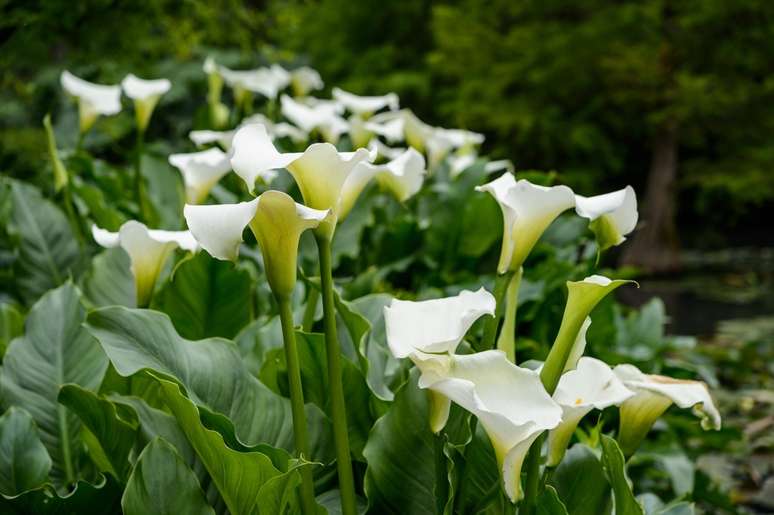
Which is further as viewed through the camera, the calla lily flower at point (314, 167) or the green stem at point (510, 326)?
the green stem at point (510, 326)

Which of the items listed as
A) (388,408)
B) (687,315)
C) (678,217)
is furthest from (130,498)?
(678,217)

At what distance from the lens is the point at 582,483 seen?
92 centimetres

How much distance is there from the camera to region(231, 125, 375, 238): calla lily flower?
0.73m

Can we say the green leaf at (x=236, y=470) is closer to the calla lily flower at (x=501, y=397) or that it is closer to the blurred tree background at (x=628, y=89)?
the calla lily flower at (x=501, y=397)

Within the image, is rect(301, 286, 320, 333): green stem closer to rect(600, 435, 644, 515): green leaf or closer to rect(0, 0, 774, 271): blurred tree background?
rect(600, 435, 644, 515): green leaf

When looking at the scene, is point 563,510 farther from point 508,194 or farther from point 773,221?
point 773,221

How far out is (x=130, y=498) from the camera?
0.78 metres

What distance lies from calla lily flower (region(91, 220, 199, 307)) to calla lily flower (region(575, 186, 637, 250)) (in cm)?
45

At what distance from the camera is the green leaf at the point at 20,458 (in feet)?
3.06

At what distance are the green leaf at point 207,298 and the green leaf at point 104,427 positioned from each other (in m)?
0.29

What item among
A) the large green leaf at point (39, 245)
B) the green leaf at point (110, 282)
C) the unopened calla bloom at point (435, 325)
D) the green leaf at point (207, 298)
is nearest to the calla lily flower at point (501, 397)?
the unopened calla bloom at point (435, 325)

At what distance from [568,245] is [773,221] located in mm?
12164

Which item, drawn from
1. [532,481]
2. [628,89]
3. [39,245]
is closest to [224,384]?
[532,481]

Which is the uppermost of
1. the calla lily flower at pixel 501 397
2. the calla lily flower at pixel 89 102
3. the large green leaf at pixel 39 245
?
the calla lily flower at pixel 501 397
